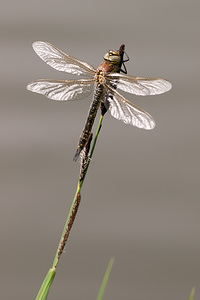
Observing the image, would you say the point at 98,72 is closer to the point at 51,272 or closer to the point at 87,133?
the point at 87,133

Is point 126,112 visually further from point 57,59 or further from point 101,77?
point 57,59

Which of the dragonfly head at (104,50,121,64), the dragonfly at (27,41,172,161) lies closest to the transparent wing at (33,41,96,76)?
the dragonfly at (27,41,172,161)

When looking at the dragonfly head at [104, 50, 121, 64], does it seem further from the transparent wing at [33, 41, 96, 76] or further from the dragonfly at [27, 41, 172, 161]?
the transparent wing at [33, 41, 96, 76]

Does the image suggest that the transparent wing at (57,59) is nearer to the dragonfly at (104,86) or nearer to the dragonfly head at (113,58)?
the dragonfly at (104,86)

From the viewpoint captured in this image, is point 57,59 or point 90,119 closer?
point 90,119

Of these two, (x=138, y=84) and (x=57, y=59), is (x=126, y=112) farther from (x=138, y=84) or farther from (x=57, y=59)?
(x=57, y=59)

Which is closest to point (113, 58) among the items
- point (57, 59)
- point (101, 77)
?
point (101, 77)

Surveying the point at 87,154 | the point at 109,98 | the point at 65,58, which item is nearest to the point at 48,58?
the point at 65,58
